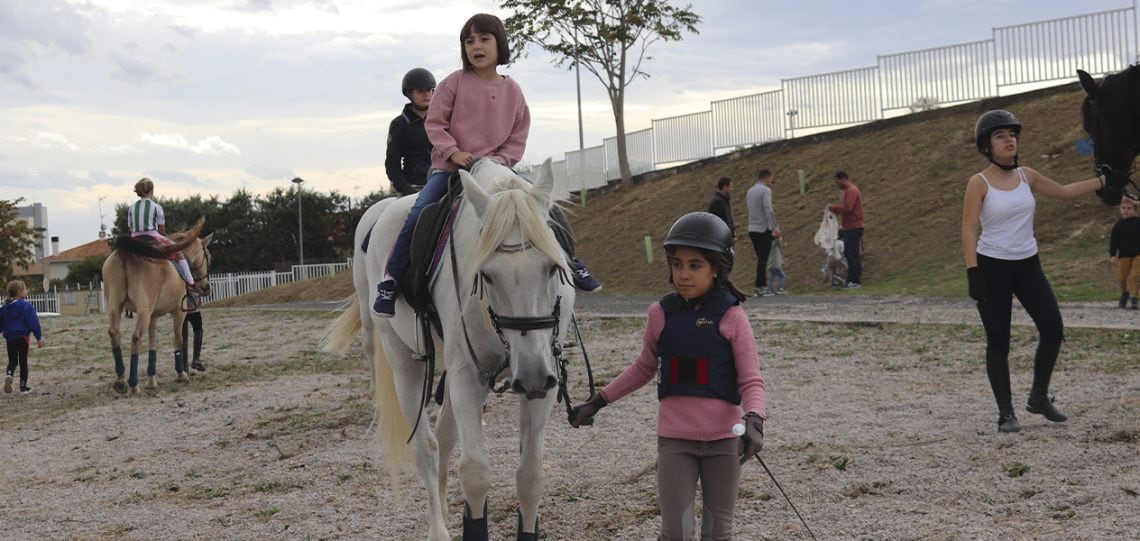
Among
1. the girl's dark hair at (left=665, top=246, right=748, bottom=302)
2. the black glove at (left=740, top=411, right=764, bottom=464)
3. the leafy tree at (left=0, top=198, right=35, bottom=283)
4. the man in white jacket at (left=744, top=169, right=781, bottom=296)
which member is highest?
the leafy tree at (left=0, top=198, right=35, bottom=283)

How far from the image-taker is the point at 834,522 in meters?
5.06

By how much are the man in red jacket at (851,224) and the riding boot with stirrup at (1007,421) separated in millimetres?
13535

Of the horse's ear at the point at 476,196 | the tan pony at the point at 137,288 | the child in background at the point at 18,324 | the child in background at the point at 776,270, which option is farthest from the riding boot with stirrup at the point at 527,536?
the child in background at the point at 776,270

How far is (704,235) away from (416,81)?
414 centimetres

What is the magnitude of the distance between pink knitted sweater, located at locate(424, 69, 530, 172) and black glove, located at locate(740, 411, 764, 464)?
2.31 metres

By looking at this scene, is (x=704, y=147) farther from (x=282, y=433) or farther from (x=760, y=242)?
(x=282, y=433)

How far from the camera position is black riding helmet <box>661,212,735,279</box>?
12.5 feet

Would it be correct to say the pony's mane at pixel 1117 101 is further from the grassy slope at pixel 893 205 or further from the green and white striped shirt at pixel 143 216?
the green and white striped shirt at pixel 143 216

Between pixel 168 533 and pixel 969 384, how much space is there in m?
6.59

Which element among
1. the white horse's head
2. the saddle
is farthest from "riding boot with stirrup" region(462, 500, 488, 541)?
the saddle

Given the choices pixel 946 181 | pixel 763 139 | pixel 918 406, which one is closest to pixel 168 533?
pixel 918 406

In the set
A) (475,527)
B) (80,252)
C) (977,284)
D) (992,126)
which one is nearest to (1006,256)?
(977,284)

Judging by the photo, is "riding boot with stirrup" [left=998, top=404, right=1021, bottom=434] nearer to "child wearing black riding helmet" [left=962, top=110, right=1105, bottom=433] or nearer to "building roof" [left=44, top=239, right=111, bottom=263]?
"child wearing black riding helmet" [left=962, top=110, right=1105, bottom=433]

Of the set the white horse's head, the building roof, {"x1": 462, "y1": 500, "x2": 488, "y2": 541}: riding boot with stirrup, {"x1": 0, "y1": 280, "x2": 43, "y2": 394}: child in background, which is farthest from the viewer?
the building roof
